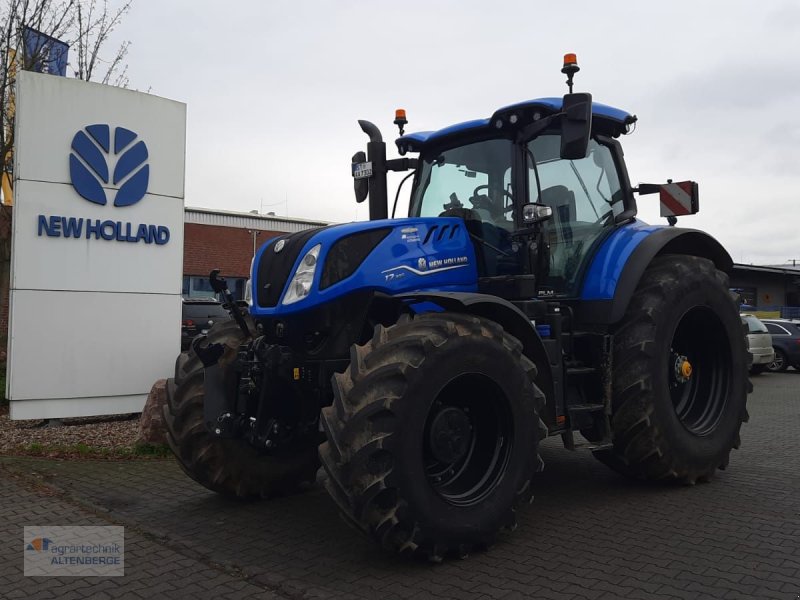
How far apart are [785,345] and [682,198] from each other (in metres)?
16.1

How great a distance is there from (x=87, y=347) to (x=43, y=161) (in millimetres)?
2318

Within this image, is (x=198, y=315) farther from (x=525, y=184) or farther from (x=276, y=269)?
(x=525, y=184)

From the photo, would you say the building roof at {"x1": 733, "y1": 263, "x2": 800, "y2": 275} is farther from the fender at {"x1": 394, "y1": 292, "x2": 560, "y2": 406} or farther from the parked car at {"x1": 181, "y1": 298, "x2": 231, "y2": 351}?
the fender at {"x1": 394, "y1": 292, "x2": 560, "y2": 406}

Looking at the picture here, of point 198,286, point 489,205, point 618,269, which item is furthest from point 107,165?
point 198,286

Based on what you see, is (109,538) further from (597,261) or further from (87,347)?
(87,347)

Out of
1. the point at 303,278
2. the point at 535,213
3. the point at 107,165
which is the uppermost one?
the point at 107,165

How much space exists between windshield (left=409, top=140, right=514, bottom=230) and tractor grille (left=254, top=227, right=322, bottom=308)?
1.30 meters

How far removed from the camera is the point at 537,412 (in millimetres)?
4520

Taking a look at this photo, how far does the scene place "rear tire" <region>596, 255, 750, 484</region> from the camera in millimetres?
5363

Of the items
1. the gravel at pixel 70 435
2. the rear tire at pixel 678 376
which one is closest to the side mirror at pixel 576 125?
the rear tire at pixel 678 376

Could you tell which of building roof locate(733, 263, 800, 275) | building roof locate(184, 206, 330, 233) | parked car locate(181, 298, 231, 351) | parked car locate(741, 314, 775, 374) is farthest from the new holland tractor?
building roof locate(733, 263, 800, 275)

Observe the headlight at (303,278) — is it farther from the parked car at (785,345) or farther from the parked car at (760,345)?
the parked car at (785,345)

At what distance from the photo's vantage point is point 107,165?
9219 mm

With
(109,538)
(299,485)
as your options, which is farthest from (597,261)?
(109,538)
